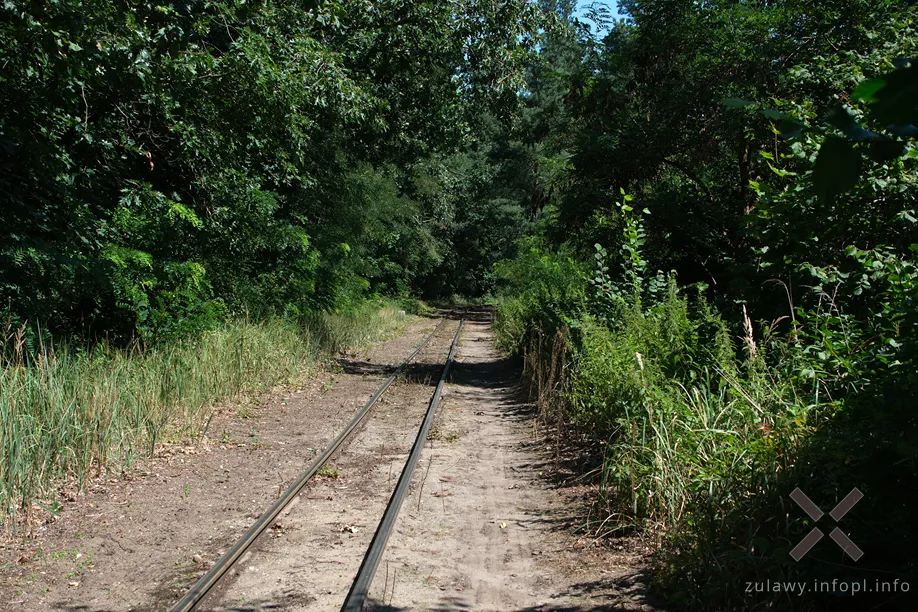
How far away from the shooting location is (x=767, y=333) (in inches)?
224

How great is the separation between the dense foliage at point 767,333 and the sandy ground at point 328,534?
2.15ft

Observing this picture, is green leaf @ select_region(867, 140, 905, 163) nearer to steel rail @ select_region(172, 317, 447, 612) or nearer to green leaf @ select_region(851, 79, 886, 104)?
green leaf @ select_region(851, 79, 886, 104)

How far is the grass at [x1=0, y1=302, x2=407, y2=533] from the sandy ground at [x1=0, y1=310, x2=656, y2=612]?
0.96 feet

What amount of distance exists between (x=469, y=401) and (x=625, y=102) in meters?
7.43

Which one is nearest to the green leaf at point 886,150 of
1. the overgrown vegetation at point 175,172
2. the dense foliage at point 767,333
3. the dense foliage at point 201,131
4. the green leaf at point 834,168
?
the dense foliage at point 767,333

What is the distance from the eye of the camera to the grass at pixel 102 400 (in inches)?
238

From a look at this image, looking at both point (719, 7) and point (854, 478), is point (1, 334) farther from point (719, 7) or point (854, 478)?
point (719, 7)

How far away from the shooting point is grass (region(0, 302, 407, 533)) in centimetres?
604

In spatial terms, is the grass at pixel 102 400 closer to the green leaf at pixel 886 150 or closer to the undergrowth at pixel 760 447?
the undergrowth at pixel 760 447

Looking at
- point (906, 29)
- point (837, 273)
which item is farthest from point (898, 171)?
point (906, 29)

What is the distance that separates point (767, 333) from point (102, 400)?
6301mm

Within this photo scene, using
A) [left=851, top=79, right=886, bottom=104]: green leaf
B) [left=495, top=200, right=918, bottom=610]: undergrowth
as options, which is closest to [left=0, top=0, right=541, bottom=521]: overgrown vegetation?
[left=495, top=200, right=918, bottom=610]: undergrowth

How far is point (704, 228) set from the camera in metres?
13.7

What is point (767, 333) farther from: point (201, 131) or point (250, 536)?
point (201, 131)
